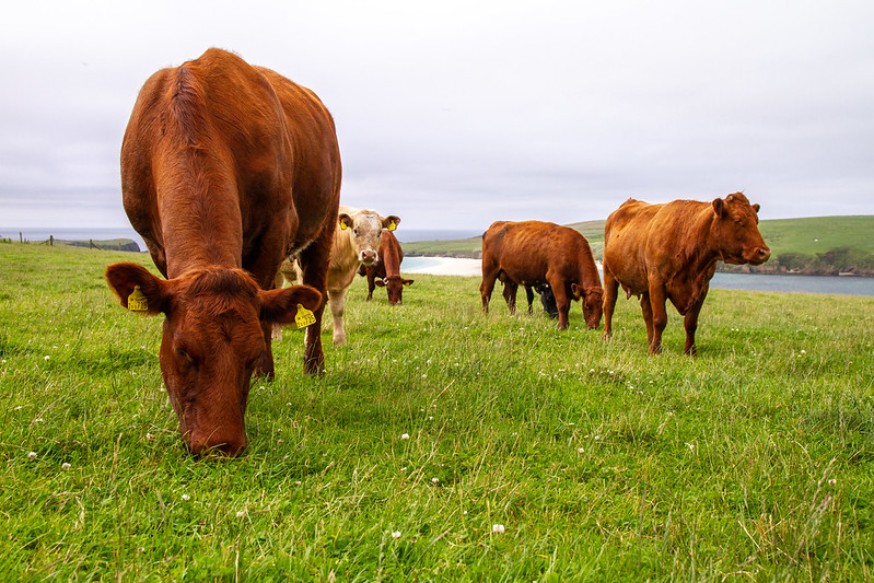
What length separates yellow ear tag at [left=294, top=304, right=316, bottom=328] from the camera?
13.7 feet

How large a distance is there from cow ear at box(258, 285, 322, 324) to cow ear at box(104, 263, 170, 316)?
1.96 feet

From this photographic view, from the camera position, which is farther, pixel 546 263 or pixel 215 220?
pixel 546 263

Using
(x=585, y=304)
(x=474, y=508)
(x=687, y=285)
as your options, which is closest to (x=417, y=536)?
(x=474, y=508)

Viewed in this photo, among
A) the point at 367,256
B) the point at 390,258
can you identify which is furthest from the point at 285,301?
the point at 390,258

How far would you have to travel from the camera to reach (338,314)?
32.1ft

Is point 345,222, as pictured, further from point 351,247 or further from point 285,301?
point 285,301

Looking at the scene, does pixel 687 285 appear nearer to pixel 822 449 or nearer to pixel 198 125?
pixel 822 449

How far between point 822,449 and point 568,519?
2574 mm

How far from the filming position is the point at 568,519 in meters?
3.25

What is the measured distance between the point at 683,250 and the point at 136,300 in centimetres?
843

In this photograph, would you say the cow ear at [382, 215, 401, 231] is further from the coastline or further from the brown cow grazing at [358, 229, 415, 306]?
the coastline

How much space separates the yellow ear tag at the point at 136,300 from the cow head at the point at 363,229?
7.22 m

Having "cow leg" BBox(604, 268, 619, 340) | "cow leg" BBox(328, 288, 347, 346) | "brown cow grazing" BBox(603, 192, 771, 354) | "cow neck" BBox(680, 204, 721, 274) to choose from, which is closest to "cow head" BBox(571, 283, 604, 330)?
"cow leg" BBox(604, 268, 619, 340)

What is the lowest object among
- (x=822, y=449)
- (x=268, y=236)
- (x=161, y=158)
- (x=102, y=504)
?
(x=822, y=449)
